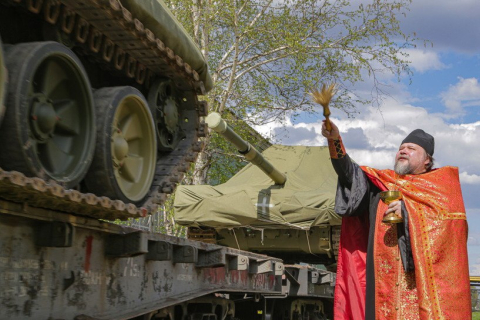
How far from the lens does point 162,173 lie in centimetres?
621

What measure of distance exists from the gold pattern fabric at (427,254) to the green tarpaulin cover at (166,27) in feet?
5.47

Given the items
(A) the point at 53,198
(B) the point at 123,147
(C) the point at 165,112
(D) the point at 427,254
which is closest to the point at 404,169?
(D) the point at 427,254

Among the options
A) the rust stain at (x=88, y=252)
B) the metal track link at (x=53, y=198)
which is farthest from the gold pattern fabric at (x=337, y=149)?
the rust stain at (x=88, y=252)

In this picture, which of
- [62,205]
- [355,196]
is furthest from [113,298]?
[355,196]

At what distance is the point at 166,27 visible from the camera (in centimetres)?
531

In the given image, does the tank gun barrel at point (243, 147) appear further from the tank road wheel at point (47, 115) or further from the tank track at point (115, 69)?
the tank road wheel at point (47, 115)

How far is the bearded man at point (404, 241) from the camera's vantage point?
188 inches

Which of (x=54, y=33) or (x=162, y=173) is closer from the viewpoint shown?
(x=54, y=33)

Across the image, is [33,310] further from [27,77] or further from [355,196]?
[355,196]

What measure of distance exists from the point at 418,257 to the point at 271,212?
7.66 metres

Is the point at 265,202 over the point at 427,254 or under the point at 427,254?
over

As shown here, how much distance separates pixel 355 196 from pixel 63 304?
2.15 metres

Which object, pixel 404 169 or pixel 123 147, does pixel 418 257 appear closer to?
pixel 404 169

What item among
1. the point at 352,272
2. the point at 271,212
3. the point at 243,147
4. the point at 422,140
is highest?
the point at 243,147
